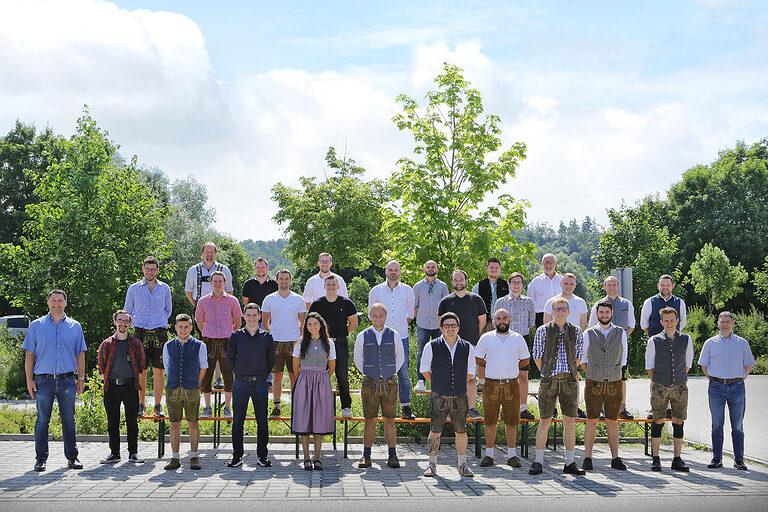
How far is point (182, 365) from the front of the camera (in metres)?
9.60

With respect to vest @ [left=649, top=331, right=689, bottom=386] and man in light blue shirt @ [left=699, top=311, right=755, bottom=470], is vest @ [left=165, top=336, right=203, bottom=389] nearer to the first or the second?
vest @ [left=649, top=331, right=689, bottom=386]

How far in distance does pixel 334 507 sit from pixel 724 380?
624cm

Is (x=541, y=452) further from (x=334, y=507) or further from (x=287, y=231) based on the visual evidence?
(x=287, y=231)

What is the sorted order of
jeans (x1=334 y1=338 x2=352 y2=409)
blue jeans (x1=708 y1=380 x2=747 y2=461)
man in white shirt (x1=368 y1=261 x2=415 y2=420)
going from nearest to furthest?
blue jeans (x1=708 y1=380 x2=747 y2=461), jeans (x1=334 y1=338 x2=352 y2=409), man in white shirt (x1=368 y1=261 x2=415 y2=420)

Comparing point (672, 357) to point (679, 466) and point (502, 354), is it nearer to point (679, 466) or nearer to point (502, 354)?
point (679, 466)

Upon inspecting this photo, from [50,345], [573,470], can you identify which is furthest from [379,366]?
[50,345]

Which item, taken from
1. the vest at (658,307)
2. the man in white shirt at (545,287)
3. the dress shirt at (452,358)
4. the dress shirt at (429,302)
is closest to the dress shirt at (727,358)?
the vest at (658,307)

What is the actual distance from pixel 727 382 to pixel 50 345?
975cm

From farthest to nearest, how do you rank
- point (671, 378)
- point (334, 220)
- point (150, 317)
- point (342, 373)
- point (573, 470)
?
1. point (334, 220)
2. point (150, 317)
3. point (342, 373)
4. point (671, 378)
5. point (573, 470)

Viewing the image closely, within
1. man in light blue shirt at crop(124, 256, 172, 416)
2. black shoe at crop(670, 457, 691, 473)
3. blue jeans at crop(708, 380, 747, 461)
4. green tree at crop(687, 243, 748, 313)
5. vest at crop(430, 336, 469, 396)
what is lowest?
black shoe at crop(670, 457, 691, 473)

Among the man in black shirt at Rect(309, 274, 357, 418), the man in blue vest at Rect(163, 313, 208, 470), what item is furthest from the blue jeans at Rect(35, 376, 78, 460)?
the man in black shirt at Rect(309, 274, 357, 418)

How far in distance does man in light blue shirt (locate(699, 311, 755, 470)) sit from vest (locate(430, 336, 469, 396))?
12.0 feet

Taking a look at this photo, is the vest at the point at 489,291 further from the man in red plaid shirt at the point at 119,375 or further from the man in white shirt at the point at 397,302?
the man in red plaid shirt at the point at 119,375

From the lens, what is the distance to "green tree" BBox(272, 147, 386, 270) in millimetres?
40344
